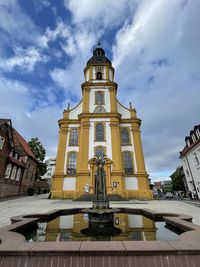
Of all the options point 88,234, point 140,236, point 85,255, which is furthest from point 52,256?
point 140,236

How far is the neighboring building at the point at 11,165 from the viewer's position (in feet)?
78.1

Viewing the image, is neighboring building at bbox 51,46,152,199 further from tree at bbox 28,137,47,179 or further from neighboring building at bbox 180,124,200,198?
tree at bbox 28,137,47,179

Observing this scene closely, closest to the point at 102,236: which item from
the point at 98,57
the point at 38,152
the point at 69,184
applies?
the point at 69,184

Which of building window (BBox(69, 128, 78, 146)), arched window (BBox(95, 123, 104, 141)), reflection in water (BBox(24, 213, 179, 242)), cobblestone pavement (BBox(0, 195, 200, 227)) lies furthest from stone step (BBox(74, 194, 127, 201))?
reflection in water (BBox(24, 213, 179, 242))

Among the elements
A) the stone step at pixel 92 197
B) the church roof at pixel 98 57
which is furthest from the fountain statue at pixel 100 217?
the church roof at pixel 98 57

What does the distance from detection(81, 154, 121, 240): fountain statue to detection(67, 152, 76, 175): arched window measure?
15645 mm

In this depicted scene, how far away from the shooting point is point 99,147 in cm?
2462

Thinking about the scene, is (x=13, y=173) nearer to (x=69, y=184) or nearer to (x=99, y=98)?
(x=69, y=184)

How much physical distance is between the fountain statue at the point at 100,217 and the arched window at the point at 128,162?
15829 millimetres

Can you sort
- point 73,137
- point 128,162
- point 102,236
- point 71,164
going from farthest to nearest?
point 73,137, point 128,162, point 71,164, point 102,236

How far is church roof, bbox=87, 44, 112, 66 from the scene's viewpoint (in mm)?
33447

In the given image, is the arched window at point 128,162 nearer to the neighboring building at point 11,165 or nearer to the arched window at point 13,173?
the neighboring building at point 11,165

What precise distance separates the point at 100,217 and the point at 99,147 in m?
17.8

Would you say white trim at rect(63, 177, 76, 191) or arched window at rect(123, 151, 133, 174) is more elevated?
arched window at rect(123, 151, 133, 174)
